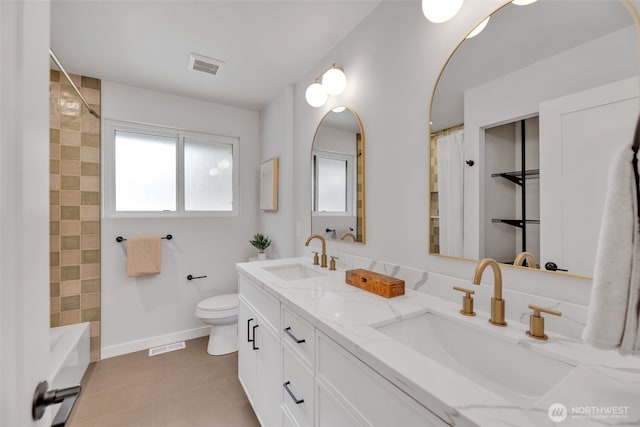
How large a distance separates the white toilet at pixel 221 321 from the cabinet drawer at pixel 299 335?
140cm

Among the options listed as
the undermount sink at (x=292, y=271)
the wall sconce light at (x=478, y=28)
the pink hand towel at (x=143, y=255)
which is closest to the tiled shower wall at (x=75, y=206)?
the pink hand towel at (x=143, y=255)

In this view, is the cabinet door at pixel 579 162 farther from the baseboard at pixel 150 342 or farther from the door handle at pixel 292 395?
the baseboard at pixel 150 342

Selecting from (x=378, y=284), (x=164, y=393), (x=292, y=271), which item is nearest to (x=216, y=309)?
(x=164, y=393)

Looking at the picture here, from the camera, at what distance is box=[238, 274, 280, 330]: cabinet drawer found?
1.31 m

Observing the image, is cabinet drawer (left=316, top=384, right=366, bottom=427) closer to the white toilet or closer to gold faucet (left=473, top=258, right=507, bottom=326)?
gold faucet (left=473, top=258, right=507, bottom=326)

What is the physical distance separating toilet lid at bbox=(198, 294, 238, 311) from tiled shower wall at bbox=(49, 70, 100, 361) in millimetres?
894

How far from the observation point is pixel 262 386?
1473 millimetres

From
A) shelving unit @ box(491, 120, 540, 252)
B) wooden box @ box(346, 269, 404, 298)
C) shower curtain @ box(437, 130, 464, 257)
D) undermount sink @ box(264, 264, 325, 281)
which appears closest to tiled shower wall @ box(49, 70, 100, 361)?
undermount sink @ box(264, 264, 325, 281)

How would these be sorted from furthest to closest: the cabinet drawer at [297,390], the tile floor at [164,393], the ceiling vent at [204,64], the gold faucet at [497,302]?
the ceiling vent at [204,64] → the tile floor at [164,393] → the cabinet drawer at [297,390] → the gold faucet at [497,302]

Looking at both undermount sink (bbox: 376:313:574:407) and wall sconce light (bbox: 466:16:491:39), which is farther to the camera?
wall sconce light (bbox: 466:16:491:39)

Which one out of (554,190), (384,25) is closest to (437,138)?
(554,190)

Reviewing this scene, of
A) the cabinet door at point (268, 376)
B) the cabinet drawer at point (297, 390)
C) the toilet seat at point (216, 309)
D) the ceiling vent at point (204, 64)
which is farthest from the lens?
the toilet seat at point (216, 309)

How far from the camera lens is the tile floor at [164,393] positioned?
1.67m

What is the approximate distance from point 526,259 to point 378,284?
56cm
